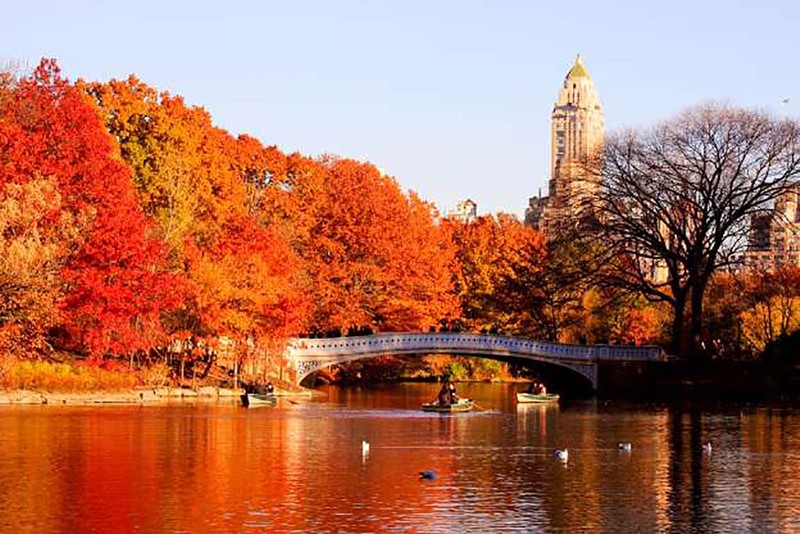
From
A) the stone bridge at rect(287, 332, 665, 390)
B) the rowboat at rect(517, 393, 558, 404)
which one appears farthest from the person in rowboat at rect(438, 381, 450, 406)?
the stone bridge at rect(287, 332, 665, 390)

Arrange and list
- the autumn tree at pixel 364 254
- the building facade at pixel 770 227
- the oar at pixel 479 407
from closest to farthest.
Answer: the oar at pixel 479 407
the building facade at pixel 770 227
the autumn tree at pixel 364 254

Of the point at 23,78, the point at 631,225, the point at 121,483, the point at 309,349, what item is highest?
the point at 23,78

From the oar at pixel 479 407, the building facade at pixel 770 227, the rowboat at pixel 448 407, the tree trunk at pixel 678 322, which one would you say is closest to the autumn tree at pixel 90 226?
the rowboat at pixel 448 407

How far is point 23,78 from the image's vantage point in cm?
8081

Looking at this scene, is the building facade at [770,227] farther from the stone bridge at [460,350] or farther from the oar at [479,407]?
the oar at [479,407]

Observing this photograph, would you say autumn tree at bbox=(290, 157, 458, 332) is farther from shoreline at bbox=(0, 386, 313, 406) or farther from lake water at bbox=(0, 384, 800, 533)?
lake water at bbox=(0, 384, 800, 533)

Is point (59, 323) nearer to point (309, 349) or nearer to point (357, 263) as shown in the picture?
point (309, 349)

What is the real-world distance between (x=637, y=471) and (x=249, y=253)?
37.4 m

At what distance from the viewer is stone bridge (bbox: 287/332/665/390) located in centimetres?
8519

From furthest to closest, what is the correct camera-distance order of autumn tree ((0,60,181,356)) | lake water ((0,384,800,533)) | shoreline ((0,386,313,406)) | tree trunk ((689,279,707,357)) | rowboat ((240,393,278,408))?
tree trunk ((689,279,707,357)) → rowboat ((240,393,278,408)) → autumn tree ((0,60,181,356)) → shoreline ((0,386,313,406)) → lake water ((0,384,800,533))

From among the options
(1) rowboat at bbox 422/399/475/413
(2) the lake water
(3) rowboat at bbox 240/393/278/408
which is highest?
(3) rowboat at bbox 240/393/278/408

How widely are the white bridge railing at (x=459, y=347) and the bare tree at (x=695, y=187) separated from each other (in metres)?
3.85

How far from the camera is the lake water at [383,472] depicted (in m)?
36.2

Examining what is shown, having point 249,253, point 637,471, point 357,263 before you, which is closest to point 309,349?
→ point 249,253
